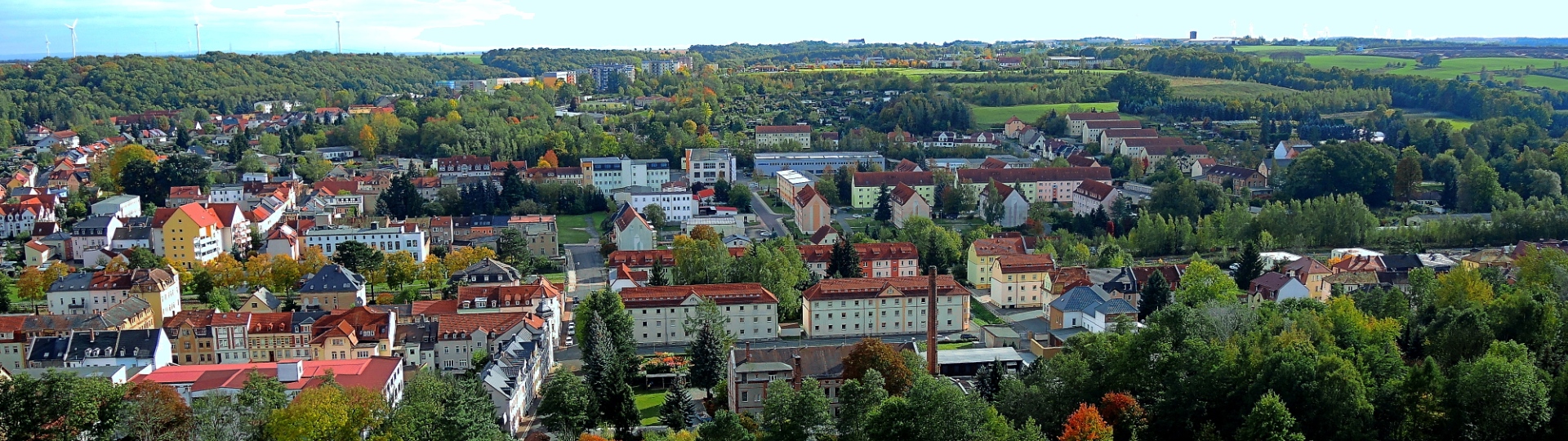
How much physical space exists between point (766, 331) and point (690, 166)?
68.5 ft

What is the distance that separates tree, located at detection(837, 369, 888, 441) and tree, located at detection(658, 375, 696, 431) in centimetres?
255

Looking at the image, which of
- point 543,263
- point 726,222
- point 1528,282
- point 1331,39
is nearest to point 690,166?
point 726,222

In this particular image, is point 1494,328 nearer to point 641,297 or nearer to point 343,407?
point 641,297

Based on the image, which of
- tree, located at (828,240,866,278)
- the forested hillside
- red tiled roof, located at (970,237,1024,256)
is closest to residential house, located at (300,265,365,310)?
tree, located at (828,240,866,278)

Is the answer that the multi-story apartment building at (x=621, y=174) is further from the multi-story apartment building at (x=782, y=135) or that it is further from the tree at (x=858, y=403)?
the tree at (x=858, y=403)

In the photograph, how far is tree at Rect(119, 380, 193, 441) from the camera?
52.6 feet

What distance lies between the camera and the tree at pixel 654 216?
36.5 meters

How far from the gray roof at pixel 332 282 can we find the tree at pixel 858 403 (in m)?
12.9

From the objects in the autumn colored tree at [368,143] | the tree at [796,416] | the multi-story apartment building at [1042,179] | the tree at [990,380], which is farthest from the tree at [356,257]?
the autumn colored tree at [368,143]

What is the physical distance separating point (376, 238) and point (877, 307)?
13.3 meters

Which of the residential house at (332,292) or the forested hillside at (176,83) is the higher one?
the forested hillside at (176,83)

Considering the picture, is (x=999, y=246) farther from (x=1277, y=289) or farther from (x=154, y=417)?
(x=154, y=417)

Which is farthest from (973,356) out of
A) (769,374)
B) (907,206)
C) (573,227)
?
(573,227)

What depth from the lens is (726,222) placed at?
1385 inches
